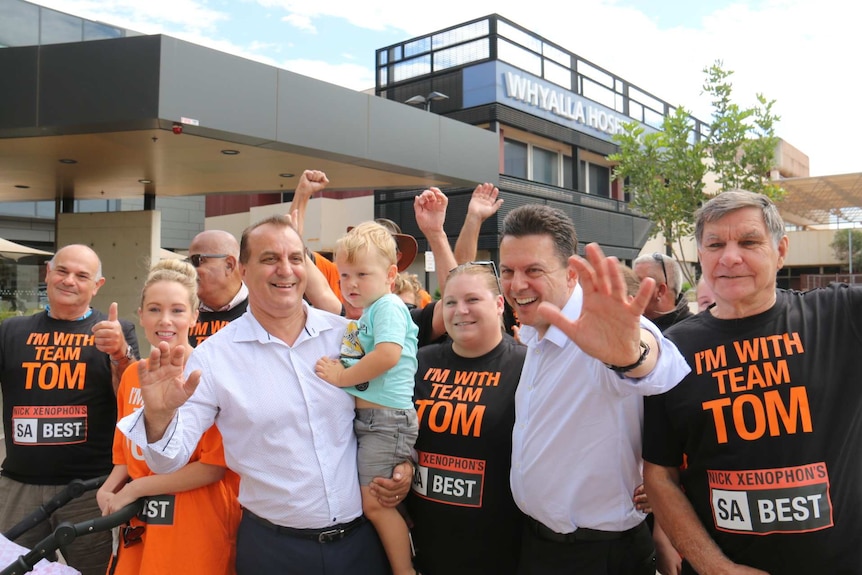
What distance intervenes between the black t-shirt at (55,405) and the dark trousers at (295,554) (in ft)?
5.12

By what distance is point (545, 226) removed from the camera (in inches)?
96.3

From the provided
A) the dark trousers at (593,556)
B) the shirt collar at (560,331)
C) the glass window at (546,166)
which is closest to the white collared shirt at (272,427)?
the dark trousers at (593,556)

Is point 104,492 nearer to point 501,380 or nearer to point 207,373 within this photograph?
point 207,373

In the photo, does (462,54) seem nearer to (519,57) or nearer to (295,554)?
(519,57)

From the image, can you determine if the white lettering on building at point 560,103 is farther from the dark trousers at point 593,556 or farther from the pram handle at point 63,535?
the pram handle at point 63,535

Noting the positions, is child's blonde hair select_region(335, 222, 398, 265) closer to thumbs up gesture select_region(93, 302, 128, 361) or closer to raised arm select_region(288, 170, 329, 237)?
raised arm select_region(288, 170, 329, 237)

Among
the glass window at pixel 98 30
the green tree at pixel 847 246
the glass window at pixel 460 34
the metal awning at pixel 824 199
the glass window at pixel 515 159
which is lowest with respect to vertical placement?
the green tree at pixel 847 246

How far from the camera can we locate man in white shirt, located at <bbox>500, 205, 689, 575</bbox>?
89.0 inches

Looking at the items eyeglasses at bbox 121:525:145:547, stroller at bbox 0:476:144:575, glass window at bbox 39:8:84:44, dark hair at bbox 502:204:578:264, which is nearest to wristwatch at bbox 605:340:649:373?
dark hair at bbox 502:204:578:264

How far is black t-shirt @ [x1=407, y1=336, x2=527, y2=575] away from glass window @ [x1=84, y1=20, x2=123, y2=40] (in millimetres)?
33331

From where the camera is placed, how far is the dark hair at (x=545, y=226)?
2449 millimetres

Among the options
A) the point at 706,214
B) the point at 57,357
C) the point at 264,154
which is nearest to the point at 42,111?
the point at 264,154

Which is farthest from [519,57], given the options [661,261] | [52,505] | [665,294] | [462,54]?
[52,505]

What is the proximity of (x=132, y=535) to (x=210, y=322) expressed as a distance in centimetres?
126
